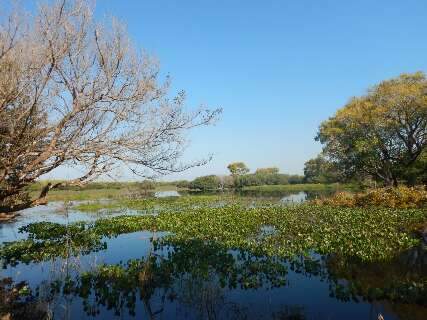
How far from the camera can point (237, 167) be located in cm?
12594

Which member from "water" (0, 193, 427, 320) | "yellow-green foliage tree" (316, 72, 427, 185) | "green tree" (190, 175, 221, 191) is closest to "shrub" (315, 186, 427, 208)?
"yellow-green foliage tree" (316, 72, 427, 185)

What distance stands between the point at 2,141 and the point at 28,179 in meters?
0.74

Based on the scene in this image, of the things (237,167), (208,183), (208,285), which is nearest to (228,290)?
(208,285)

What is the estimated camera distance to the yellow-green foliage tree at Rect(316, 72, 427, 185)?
105 ft

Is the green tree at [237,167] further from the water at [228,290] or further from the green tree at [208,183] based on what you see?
the water at [228,290]

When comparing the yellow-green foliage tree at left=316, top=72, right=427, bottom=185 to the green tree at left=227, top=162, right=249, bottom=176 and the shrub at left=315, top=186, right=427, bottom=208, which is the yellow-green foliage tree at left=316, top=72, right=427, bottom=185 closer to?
the shrub at left=315, top=186, right=427, bottom=208

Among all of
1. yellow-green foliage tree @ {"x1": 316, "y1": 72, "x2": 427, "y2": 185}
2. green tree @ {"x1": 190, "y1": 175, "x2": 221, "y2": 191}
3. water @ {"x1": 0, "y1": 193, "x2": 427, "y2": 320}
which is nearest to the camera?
water @ {"x1": 0, "y1": 193, "x2": 427, "y2": 320}

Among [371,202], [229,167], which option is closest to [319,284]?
[371,202]

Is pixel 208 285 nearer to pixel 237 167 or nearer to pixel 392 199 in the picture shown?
pixel 392 199

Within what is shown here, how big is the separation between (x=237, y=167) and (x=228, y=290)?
4563 inches

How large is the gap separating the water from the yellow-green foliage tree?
2353cm

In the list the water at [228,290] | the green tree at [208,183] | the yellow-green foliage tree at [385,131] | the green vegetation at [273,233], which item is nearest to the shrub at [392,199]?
the green vegetation at [273,233]

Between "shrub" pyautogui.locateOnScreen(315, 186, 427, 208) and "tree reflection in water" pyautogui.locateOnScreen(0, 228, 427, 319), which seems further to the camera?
"shrub" pyautogui.locateOnScreen(315, 186, 427, 208)

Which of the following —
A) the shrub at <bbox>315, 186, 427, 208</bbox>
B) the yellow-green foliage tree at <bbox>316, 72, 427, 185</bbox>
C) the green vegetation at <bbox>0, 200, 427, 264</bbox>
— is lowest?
the green vegetation at <bbox>0, 200, 427, 264</bbox>
